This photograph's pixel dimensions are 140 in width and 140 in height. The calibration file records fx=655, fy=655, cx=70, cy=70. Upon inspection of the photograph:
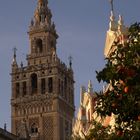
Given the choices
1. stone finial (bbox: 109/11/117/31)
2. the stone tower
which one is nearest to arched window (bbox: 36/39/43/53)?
the stone tower

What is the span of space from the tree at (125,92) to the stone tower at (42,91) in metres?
78.9

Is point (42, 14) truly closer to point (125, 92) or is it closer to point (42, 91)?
point (42, 91)

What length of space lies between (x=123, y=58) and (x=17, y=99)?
86684 mm

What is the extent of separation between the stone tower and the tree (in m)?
78.9

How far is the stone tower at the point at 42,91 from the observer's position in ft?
334

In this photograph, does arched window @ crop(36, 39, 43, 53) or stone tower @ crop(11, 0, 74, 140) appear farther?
arched window @ crop(36, 39, 43, 53)

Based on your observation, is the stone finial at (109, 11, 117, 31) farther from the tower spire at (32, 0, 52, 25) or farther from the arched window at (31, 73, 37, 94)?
the tower spire at (32, 0, 52, 25)

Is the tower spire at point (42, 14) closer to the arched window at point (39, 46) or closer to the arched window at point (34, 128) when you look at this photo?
the arched window at point (39, 46)

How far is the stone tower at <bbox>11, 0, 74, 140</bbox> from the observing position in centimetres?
10188

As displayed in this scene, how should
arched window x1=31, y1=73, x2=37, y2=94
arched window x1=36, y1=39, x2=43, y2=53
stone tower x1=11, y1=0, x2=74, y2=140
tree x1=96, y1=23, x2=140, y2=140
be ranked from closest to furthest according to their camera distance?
tree x1=96, y1=23, x2=140, y2=140 < stone tower x1=11, y1=0, x2=74, y2=140 < arched window x1=31, y1=73, x2=37, y2=94 < arched window x1=36, y1=39, x2=43, y2=53

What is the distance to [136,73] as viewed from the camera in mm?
17938

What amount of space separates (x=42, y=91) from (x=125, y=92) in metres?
86.1

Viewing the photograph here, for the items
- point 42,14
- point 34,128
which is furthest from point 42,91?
point 42,14

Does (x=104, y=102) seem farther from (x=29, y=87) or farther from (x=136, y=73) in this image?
(x=29, y=87)
